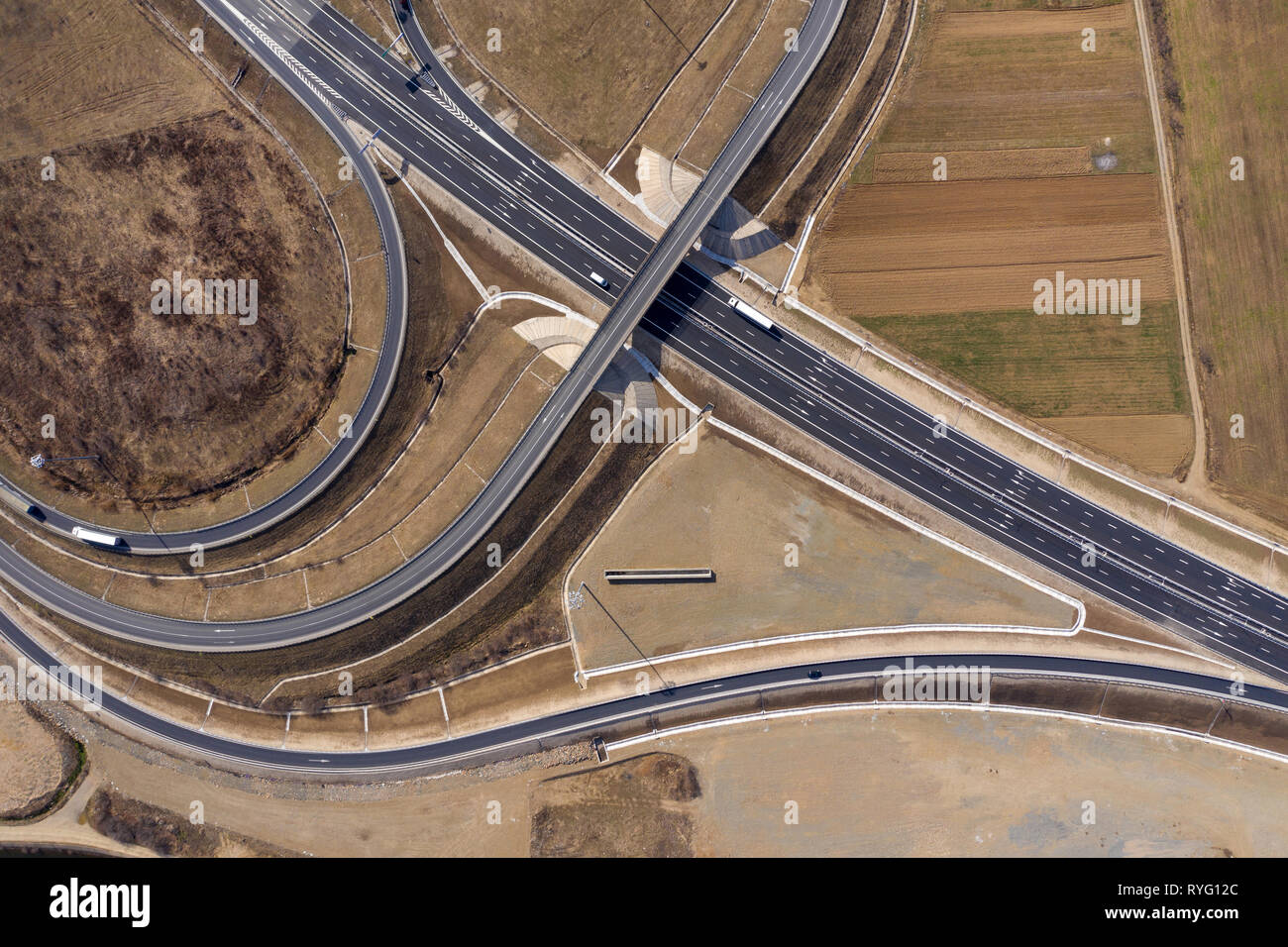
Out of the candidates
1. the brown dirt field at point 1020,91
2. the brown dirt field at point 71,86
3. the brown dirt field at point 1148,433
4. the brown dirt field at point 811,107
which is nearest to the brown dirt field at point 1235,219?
the brown dirt field at point 1148,433

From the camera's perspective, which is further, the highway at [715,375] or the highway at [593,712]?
the highway at [593,712]

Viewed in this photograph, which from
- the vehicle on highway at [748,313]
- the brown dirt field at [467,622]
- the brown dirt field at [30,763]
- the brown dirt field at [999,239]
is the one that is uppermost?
the brown dirt field at [999,239]

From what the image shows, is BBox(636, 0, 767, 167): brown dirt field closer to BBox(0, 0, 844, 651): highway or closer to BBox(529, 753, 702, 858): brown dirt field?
BBox(0, 0, 844, 651): highway

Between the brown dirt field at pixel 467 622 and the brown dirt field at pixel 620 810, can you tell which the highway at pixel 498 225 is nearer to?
the brown dirt field at pixel 467 622

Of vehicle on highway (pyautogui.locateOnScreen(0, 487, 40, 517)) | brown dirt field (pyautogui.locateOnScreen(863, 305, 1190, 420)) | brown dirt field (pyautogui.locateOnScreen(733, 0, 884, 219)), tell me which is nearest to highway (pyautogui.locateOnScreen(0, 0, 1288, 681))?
brown dirt field (pyautogui.locateOnScreen(733, 0, 884, 219))

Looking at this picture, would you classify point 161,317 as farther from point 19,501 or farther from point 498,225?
point 498,225

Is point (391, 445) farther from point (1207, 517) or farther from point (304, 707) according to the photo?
point (1207, 517)

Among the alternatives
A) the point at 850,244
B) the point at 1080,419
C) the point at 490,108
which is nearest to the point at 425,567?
the point at 490,108

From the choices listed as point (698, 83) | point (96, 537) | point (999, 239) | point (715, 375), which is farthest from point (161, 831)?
point (999, 239)
